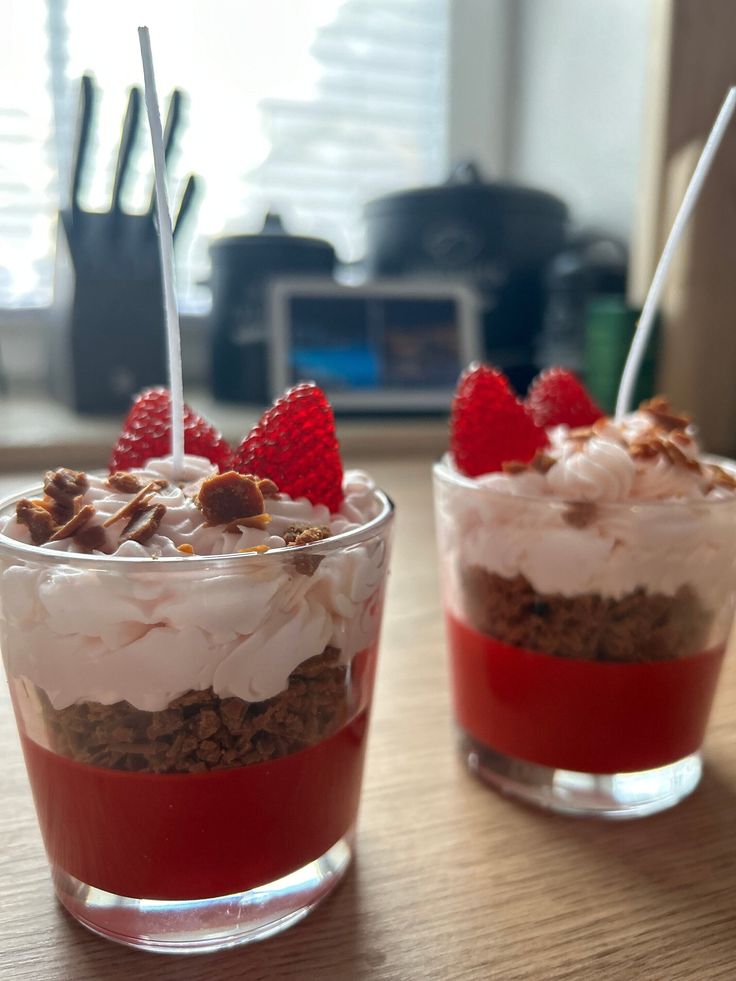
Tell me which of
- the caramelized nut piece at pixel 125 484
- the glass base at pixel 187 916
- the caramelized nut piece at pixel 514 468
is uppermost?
the caramelized nut piece at pixel 125 484

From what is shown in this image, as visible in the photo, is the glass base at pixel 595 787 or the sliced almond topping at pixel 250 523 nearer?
the sliced almond topping at pixel 250 523

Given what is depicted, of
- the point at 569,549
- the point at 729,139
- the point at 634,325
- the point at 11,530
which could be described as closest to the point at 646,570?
the point at 569,549

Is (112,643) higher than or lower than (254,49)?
lower

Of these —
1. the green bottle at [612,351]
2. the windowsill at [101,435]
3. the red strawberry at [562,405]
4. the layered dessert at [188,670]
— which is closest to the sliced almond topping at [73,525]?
the layered dessert at [188,670]

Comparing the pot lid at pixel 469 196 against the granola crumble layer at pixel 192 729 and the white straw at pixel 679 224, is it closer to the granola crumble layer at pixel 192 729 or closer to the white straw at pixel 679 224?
the white straw at pixel 679 224

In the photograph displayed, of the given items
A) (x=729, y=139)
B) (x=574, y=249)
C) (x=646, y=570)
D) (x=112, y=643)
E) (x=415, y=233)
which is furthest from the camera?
(x=574, y=249)

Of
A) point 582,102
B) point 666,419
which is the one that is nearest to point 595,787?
point 666,419

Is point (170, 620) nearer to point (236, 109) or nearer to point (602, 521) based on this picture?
point (602, 521)

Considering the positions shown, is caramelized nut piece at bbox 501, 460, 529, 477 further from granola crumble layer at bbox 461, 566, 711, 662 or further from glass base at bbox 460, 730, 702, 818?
glass base at bbox 460, 730, 702, 818

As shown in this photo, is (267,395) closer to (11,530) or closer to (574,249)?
(574,249)
